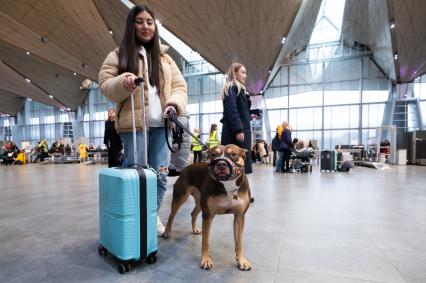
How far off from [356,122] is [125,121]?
88.8 ft

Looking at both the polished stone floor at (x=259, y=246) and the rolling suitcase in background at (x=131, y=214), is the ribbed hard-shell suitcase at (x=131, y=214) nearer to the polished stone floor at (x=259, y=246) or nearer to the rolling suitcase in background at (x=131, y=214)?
the rolling suitcase in background at (x=131, y=214)

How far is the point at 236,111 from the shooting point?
3.51m

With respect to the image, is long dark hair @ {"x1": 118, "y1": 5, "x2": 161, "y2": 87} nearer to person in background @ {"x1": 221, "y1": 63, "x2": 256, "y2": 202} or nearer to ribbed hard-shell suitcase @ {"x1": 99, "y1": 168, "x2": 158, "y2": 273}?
ribbed hard-shell suitcase @ {"x1": 99, "y1": 168, "x2": 158, "y2": 273}

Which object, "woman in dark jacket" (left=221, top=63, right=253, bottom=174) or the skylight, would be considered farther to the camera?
the skylight

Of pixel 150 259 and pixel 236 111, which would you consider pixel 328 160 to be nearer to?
pixel 236 111

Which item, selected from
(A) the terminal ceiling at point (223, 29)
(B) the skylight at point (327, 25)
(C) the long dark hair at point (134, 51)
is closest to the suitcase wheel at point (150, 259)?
(C) the long dark hair at point (134, 51)

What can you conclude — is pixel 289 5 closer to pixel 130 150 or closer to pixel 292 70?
pixel 292 70

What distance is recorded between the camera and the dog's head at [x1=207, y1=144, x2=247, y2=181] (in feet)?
5.46

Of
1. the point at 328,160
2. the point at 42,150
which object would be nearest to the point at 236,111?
the point at 328,160

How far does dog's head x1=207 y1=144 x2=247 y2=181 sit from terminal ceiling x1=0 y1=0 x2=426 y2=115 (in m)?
15.8

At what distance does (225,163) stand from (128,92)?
953 millimetres

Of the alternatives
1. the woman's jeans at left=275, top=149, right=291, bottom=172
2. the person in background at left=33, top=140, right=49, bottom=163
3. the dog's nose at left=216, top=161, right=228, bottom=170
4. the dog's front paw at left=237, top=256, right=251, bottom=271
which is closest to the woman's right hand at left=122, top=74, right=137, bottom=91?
the dog's nose at left=216, top=161, right=228, bottom=170

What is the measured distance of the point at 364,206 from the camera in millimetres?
3893

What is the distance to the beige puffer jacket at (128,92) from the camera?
209 centimetres
